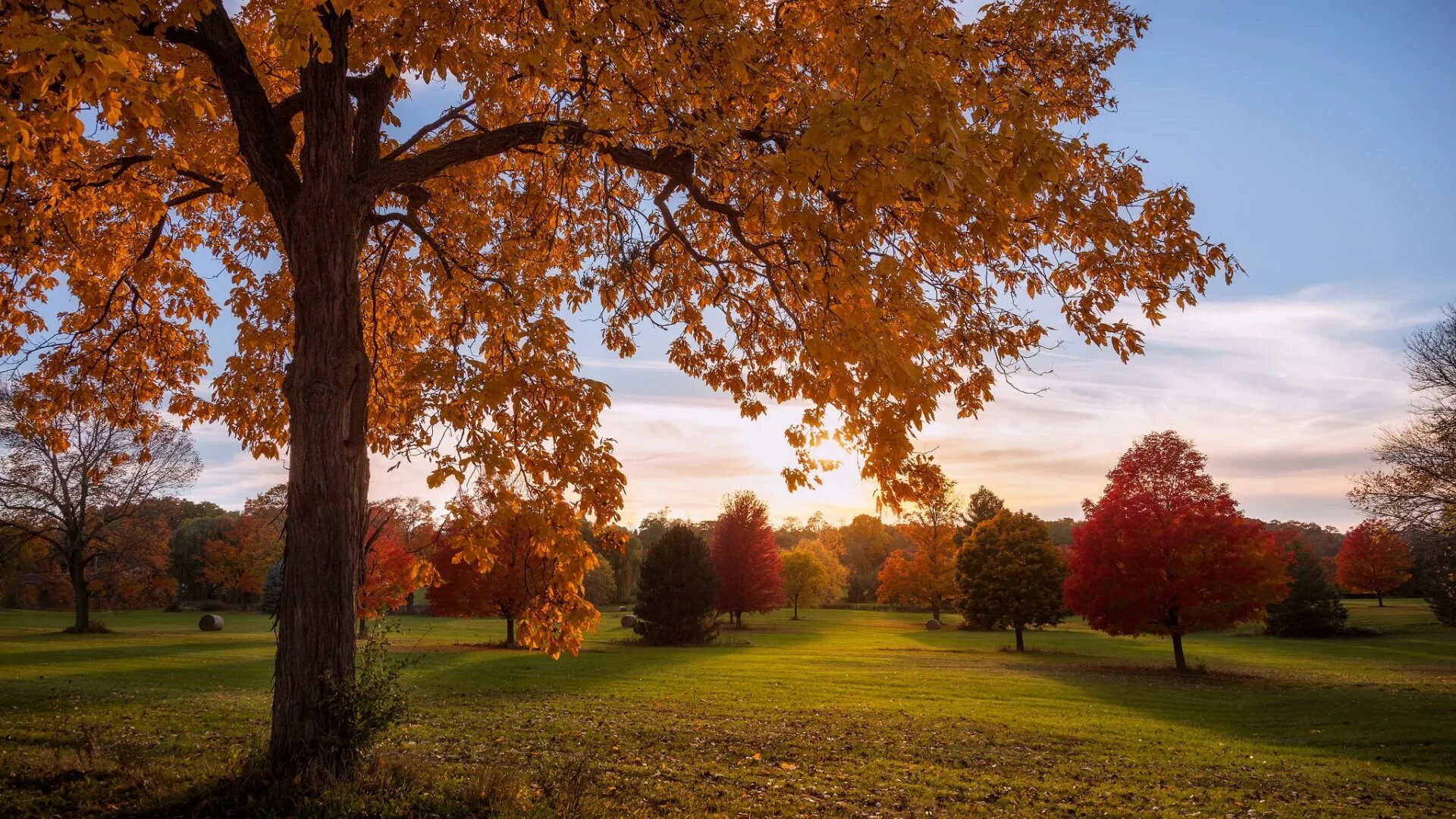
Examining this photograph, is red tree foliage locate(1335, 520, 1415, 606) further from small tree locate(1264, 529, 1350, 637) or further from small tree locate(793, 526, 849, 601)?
small tree locate(793, 526, 849, 601)

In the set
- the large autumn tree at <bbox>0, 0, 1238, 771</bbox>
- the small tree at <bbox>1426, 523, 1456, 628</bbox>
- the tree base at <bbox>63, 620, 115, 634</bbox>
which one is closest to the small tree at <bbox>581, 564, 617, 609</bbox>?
the tree base at <bbox>63, 620, 115, 634</bbox>

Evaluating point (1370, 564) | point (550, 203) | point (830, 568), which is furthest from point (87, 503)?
point (1370, 564)

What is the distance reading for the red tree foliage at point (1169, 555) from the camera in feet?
76.8

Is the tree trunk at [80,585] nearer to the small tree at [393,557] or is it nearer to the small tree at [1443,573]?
the small tree at [393,557]

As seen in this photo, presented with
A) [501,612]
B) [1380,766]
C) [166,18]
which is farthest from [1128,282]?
[501,612]

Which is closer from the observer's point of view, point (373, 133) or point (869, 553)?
point (373, 133)

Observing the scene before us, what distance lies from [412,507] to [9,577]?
21.0m

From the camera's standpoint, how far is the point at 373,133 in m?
7.96

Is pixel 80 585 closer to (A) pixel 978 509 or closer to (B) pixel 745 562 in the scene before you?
(B) pixel 745 562

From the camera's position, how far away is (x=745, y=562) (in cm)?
4341

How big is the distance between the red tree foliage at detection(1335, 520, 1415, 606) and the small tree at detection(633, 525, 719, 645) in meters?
52.8

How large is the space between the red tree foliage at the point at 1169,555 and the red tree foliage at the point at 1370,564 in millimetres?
44598

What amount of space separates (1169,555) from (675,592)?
62.1ft

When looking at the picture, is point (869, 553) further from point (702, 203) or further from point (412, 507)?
point (702, 203)
